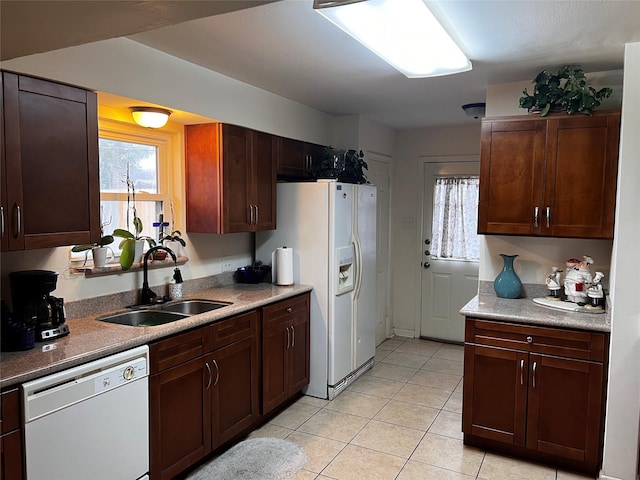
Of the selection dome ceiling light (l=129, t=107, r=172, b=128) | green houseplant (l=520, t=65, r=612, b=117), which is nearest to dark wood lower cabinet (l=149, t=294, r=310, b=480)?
dome ceiling light (l=129, t=107, r=172, b=128)

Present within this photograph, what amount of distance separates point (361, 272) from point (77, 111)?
2.62 meters

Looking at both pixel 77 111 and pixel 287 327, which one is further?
pixel 287 327

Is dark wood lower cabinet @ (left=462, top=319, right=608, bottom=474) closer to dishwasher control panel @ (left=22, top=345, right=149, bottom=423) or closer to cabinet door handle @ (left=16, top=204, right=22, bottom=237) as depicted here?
dishwasher control panel @ (left=22, top=345, right=149, bottom=423)

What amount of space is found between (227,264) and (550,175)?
246 cm

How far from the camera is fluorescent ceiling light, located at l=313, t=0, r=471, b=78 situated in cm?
195

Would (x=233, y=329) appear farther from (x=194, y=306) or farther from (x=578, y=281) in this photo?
(x=578, y=281)

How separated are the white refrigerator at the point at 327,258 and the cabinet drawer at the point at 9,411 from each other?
2.36 m

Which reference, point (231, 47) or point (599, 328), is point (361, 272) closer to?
point (599, 328)

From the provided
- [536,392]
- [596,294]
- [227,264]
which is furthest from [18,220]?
[596,294]

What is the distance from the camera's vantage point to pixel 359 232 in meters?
4.21

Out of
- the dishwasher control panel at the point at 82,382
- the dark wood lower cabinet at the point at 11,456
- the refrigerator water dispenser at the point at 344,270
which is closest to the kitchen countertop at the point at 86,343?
the dishwasher control panel at the point at 82,382

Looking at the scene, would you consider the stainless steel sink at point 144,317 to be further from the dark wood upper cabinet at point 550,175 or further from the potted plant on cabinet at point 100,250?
the dark wood upper cabinet at point 550,175

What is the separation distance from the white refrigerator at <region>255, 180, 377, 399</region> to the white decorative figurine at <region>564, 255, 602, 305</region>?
5.46 ft

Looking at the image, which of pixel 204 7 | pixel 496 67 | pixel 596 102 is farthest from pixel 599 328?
pixel 204 7
